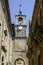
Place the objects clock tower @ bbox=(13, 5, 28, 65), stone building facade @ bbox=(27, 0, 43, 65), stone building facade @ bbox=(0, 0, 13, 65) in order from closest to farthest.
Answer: stone building facade @ bbox=(27, 0, 43, 65) < stone building facade @ bbox=(0, 0, 13, 65) < clock tower @ bbox=(13, 5, 28, 65)

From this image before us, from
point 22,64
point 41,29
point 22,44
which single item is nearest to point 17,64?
point 22,64

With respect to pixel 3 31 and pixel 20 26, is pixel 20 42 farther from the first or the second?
pixel 3 31

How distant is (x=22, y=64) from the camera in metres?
41.7

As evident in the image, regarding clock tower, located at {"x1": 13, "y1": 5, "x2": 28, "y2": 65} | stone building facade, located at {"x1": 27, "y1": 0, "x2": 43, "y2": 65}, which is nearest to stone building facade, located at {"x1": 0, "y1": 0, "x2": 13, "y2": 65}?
stone building facade, located at {"x1": 27, "y1": 0, "x2": 43, "y2": 65}

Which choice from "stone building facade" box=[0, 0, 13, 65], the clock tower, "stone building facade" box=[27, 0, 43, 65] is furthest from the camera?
the clock tower

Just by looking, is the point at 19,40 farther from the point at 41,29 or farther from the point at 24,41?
the point at 41,29

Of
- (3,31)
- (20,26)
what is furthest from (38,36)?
(20,26)

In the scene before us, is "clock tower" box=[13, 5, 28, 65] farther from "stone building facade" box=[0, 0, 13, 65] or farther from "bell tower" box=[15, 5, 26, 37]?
"stone building facade" box=[0, 0, 13, 65]

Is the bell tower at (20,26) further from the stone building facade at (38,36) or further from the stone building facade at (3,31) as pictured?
the stone building facade at (38,36)

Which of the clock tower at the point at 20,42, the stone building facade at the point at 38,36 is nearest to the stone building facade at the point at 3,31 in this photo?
the stone building facade at the point at 38,36

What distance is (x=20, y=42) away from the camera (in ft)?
141

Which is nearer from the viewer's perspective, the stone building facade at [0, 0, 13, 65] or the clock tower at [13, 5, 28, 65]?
the stone building facade at [0, 0, 13, 65]

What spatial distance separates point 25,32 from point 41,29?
99.6ft

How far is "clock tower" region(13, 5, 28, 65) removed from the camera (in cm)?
4169
